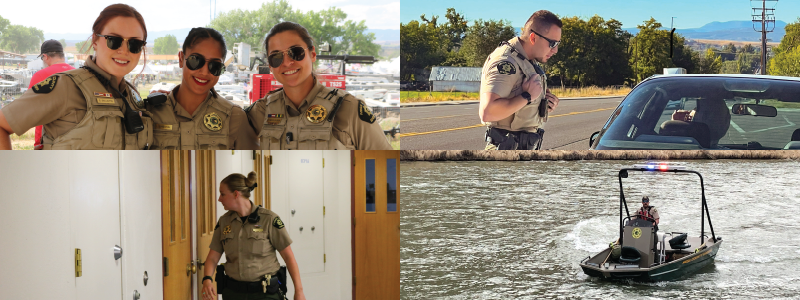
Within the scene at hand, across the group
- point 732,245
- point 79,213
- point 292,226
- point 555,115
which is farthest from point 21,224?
point 732,245

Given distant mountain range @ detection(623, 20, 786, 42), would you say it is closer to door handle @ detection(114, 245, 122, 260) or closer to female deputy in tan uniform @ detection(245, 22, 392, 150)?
female deputy in tan uniform @ detection(245, 22, 392, 150)

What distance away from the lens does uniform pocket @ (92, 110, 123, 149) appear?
1.74 meters

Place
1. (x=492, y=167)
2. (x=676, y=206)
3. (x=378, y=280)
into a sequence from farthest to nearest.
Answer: (x=492, y=167) → (x=676, y=206) → (x=378, y=280)

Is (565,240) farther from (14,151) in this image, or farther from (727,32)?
(14,151)

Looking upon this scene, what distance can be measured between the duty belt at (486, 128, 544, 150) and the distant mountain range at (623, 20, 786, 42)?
33.6 inches

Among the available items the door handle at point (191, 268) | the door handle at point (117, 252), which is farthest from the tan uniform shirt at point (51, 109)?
the door handle at point (191, 268)

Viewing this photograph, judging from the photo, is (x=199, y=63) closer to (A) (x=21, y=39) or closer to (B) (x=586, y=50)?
(A) (x=21, y=39)

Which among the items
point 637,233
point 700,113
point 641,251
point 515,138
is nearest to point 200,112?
point 515,138

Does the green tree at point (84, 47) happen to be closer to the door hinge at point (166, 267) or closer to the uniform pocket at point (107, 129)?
the uniform pocket at point (107, 129)

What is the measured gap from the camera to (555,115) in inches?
130

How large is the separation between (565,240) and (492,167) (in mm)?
14822

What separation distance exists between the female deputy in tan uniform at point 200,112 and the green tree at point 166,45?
120 mm

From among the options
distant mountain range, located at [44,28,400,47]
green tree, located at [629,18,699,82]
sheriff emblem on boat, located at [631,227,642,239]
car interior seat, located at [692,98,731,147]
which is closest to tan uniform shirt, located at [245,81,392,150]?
distant mountain range, located at [44,28,400,47]

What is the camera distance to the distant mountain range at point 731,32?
320 centimetres
